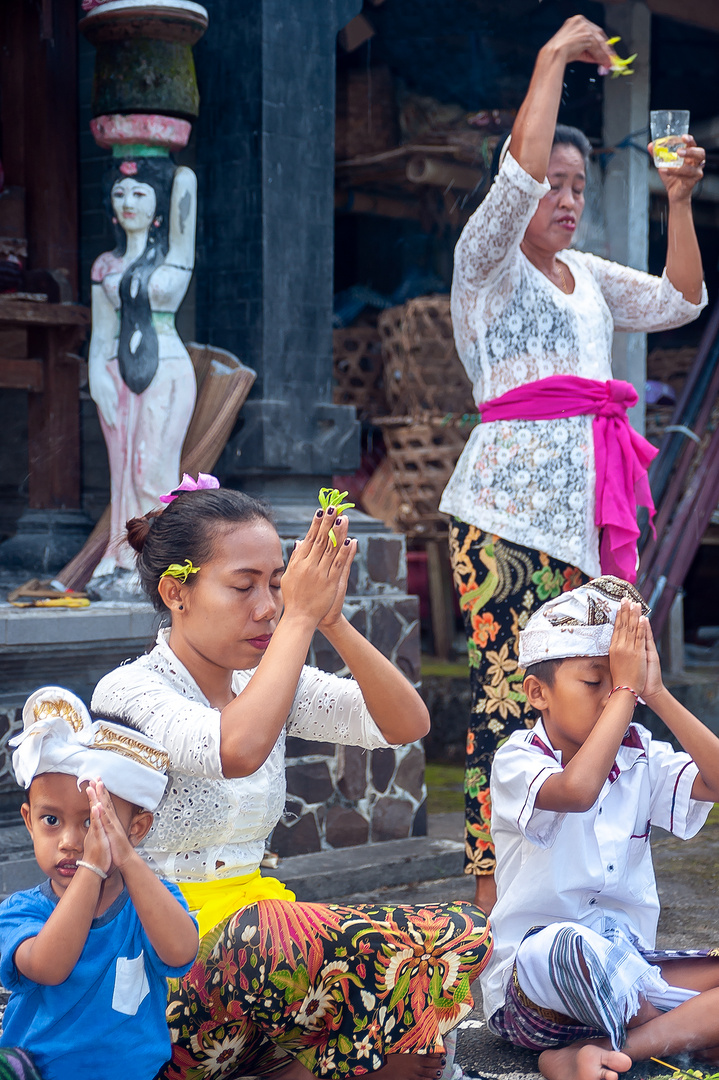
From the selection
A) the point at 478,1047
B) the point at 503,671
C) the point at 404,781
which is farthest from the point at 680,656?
the point at 478,1047

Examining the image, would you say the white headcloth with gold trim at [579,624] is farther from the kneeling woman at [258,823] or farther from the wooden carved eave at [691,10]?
the wooden carved eave at [691,10]

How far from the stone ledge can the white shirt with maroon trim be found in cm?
122

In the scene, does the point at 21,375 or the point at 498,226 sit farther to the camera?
the point at 21,375

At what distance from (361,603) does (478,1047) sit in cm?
181

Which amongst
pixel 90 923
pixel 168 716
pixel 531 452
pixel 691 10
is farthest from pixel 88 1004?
pixel 691 10

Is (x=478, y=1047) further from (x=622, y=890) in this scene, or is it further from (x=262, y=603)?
(x=262, y=603)

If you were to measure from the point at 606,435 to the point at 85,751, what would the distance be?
70.7 inches

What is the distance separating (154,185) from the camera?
4094 millimetres

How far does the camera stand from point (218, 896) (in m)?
2.32

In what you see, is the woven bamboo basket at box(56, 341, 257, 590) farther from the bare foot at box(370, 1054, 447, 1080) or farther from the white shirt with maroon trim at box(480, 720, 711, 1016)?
the bare foot at box(370, 1054, 447, 1080)

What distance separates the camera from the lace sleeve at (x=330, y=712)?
248 cm

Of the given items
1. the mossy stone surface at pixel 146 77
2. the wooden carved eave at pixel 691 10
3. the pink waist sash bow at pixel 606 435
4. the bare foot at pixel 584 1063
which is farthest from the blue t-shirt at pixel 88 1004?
the wooden carved eave at pixel 691 10

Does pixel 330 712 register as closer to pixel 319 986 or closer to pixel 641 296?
pixel 319 986

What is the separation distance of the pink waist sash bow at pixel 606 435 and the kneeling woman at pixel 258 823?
1109 mm
